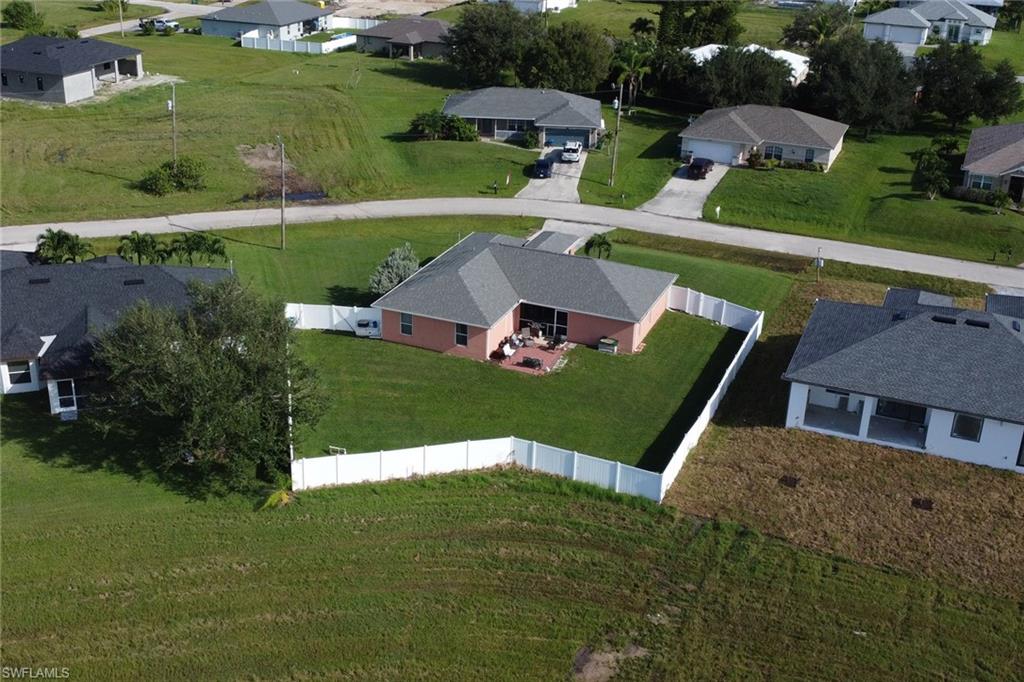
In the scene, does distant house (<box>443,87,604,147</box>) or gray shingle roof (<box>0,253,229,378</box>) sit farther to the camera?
distant house (<box>443,87,604,147</box>)

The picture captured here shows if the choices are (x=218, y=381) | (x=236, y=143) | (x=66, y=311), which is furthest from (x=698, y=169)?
(x=218, y=381)

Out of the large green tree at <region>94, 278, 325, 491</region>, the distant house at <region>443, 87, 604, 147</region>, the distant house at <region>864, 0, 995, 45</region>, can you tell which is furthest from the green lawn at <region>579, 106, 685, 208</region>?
the distant house at <region>864, 0, 995, 45</region>

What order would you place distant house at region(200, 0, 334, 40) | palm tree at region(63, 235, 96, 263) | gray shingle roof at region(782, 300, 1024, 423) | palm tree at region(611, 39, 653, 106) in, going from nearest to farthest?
gray shingle roof at region(782, 300, 1024, 423), palm tree at region(63, 235, 96, 263), palm tree at region(611, 39, 653, 106), distant house at region(200, 0, 334, 40)

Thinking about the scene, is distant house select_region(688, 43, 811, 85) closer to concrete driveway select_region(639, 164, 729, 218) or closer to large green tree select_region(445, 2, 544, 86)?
large green tree select_region(445, 2, 544, 86)

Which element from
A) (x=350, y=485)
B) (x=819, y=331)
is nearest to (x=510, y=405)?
(x=350, y=485)

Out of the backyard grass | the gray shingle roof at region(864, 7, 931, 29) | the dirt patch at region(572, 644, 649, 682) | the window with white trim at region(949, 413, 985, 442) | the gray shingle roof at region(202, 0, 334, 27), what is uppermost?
the gray shingle roof at region(864, 7, 931, 29)
